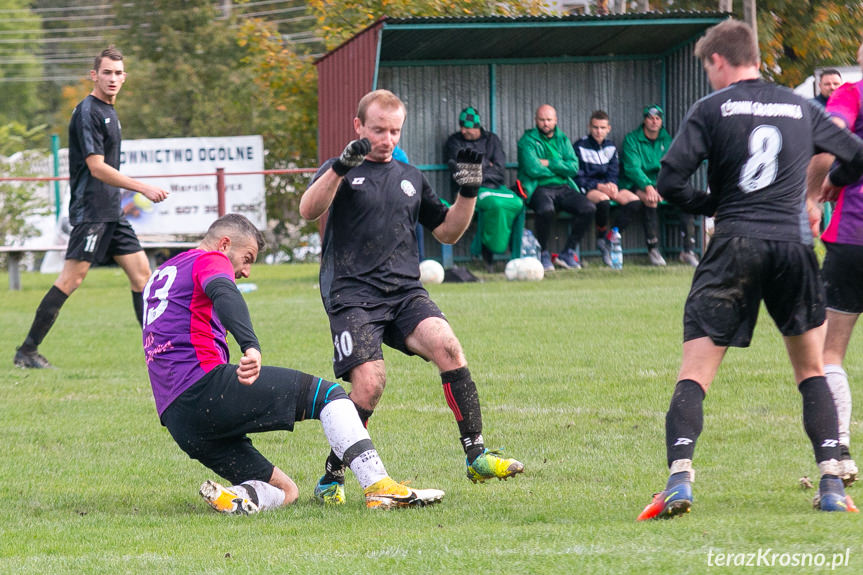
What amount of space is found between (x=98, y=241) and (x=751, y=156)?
6.23m

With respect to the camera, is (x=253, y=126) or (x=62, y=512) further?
(x=253, y=126)

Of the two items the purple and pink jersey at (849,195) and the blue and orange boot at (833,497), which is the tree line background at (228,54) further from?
the blue and orange boot at (833,497)

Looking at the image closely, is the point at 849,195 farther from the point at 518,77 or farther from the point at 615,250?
the point at 518,77

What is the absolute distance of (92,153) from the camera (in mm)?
9516

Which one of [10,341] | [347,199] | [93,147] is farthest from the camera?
[10,341]

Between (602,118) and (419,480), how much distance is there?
11623 mm

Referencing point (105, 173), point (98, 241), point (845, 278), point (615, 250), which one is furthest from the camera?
point (615, 250)

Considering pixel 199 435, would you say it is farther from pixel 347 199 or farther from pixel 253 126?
pixel 253 126

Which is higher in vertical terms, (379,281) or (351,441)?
(379,281)

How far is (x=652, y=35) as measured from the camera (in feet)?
57.3

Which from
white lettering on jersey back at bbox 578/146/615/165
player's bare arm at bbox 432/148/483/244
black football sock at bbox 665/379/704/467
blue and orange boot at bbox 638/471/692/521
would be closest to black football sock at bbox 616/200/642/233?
white lettering on jersey back at bbox 578/146/615/165

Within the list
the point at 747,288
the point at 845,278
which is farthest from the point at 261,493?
the point at 845,278

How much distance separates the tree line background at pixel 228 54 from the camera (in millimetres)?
22453

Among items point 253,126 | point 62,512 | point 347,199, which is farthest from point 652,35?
point 253,126
